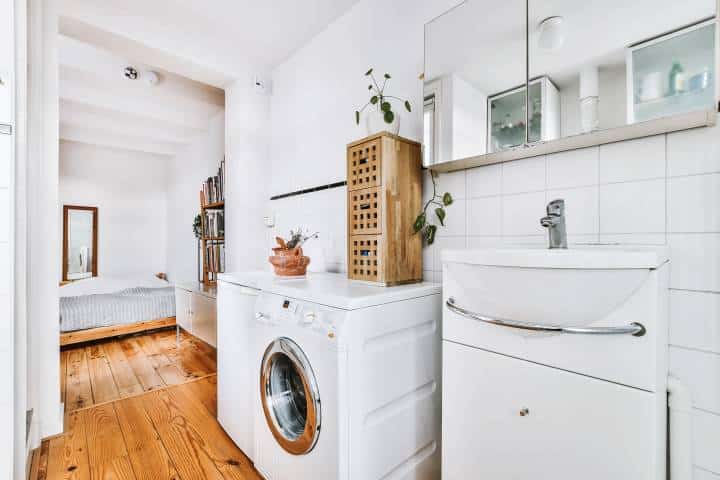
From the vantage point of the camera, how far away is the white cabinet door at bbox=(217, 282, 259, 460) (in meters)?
1.60

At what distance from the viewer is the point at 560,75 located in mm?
1087

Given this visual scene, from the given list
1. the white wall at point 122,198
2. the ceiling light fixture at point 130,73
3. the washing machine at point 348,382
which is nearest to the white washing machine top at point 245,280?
the washing machine at point 348,382

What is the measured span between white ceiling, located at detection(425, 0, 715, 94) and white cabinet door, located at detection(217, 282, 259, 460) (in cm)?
139

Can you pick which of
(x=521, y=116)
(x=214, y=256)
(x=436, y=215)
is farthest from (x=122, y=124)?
(x=521, y=116)

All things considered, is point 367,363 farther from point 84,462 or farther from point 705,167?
point 84,462

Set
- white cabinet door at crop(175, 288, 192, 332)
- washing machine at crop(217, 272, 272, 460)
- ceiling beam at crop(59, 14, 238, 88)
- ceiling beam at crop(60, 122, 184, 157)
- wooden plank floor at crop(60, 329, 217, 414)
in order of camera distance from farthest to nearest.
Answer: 1. ceiling beam at crop(60, 122, 184, 157)
2. white cabinet door at crop(175, 288, 192, 332)
3. wooden plank floor at crop(60, 329, 217, 414)
4. ceiling beam at crop(59, 14, 238, 88)
5. washing machine at crop(217, 272, 272, 460)

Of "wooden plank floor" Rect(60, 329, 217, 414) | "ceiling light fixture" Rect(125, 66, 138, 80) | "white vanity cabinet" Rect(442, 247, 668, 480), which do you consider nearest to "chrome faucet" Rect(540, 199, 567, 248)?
"white vanity cabinet" Rect(442, 247, 668, 480)

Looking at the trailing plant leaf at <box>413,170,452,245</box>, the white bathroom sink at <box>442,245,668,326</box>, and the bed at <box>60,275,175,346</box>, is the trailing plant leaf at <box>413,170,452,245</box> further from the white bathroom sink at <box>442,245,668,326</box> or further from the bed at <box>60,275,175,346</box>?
the bed at <box>60,275,175,346</box>

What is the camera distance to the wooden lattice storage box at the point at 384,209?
55.3 inches

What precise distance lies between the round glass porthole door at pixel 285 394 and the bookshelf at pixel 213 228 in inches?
87.7

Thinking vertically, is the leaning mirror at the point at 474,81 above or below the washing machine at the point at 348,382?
above

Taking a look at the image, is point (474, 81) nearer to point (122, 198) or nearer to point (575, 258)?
point (575, 258)

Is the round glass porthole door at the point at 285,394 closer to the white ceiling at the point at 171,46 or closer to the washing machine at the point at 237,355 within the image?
the washing machine at the point at 237,355

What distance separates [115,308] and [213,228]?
1.41 m
